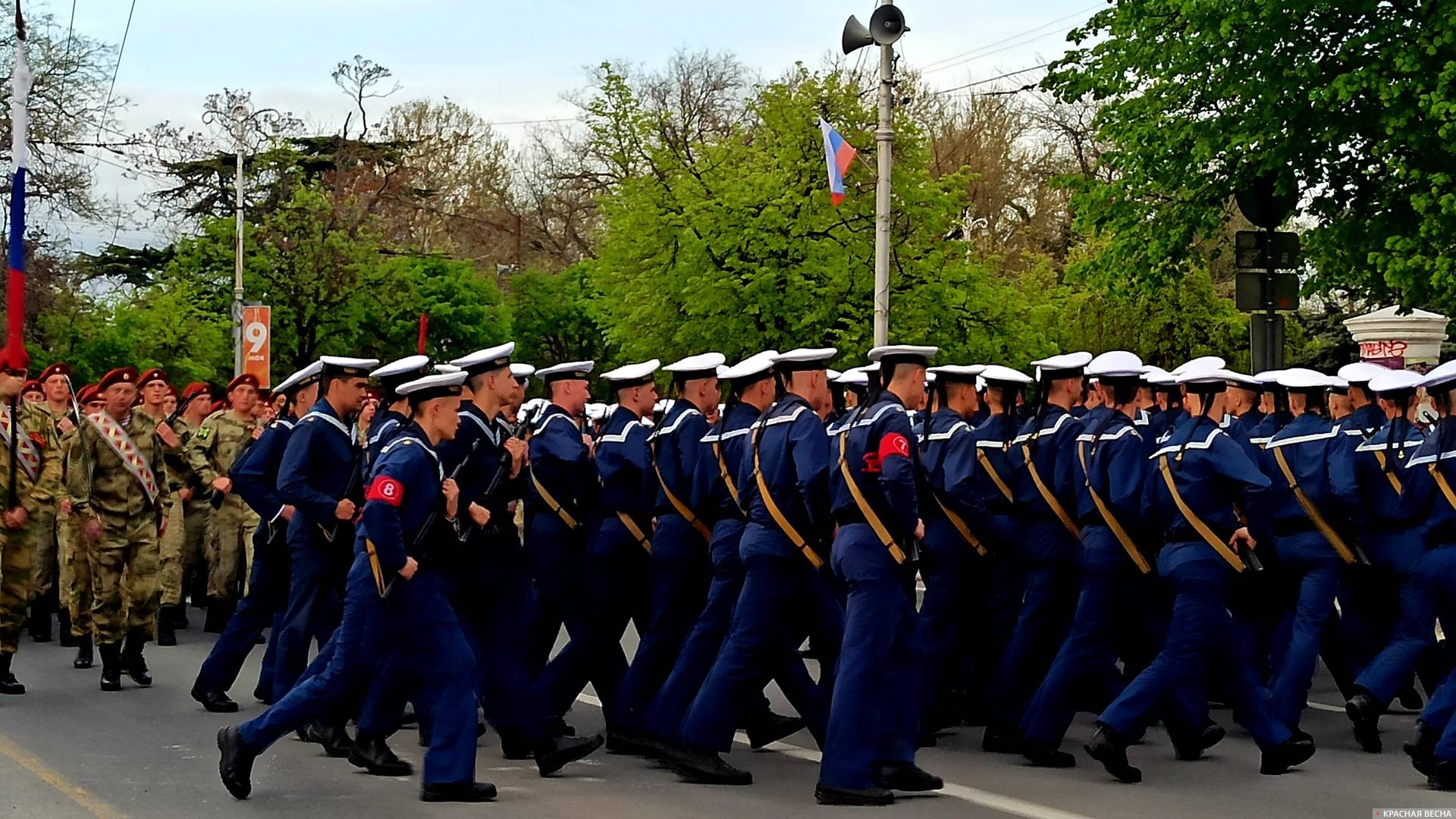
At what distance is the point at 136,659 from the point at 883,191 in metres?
12.5

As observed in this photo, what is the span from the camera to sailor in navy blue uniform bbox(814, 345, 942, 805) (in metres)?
8.60

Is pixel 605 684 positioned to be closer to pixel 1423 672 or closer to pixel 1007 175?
pixel 1423 672

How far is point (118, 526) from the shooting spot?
12.9 meters

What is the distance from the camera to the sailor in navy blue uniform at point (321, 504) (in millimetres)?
10141

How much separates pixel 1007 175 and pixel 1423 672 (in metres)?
43.3

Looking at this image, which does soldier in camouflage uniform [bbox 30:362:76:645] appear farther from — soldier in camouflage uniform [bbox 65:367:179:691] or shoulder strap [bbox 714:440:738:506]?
shoulder strap [bbox 714:440:738:506]

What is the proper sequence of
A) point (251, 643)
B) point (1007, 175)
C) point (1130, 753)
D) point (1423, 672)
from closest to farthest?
point (1130, 753)
point (1423, 672)
point (251, 643)
point (1007, 175)

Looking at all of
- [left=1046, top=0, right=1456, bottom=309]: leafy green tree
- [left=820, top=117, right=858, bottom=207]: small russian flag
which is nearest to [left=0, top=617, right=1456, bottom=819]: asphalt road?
[left=1046, top=0, right=1456, bottom=309]: leafy green tree

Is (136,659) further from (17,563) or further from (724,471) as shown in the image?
(724,471)

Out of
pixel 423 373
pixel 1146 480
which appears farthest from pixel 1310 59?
pixel 423 373

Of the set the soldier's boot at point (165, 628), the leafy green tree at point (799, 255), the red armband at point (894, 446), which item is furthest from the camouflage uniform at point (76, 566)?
the leafy green tree at point (799, 255)

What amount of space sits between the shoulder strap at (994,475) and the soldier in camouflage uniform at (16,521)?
19.9ft

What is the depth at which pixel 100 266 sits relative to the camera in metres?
56.8

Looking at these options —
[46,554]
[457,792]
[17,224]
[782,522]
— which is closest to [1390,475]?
[782,522]
